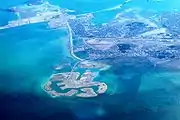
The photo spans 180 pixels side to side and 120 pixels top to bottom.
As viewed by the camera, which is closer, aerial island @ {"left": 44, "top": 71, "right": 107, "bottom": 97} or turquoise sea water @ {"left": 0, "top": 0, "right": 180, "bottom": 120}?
turquoise sea water @ {"left": 0, "top": 0, "right": 180, "bottom": 120}

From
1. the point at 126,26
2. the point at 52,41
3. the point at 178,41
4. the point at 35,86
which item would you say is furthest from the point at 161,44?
the point at 35,86

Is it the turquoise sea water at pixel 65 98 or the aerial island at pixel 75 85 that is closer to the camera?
the turquoise sea water at pixel 65 98

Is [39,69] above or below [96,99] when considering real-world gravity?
above

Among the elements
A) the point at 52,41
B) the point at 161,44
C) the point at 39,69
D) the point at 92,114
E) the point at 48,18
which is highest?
the point at 48,18

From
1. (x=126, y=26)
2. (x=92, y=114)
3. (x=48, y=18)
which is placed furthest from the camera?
(x=48, y=18)

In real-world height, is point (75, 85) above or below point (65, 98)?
above

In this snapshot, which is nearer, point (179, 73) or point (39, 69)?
point (179, 73)

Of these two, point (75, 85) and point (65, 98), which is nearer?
point (65, 98)

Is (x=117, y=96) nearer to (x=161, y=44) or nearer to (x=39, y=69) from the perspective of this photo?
(x=39, y=69)
